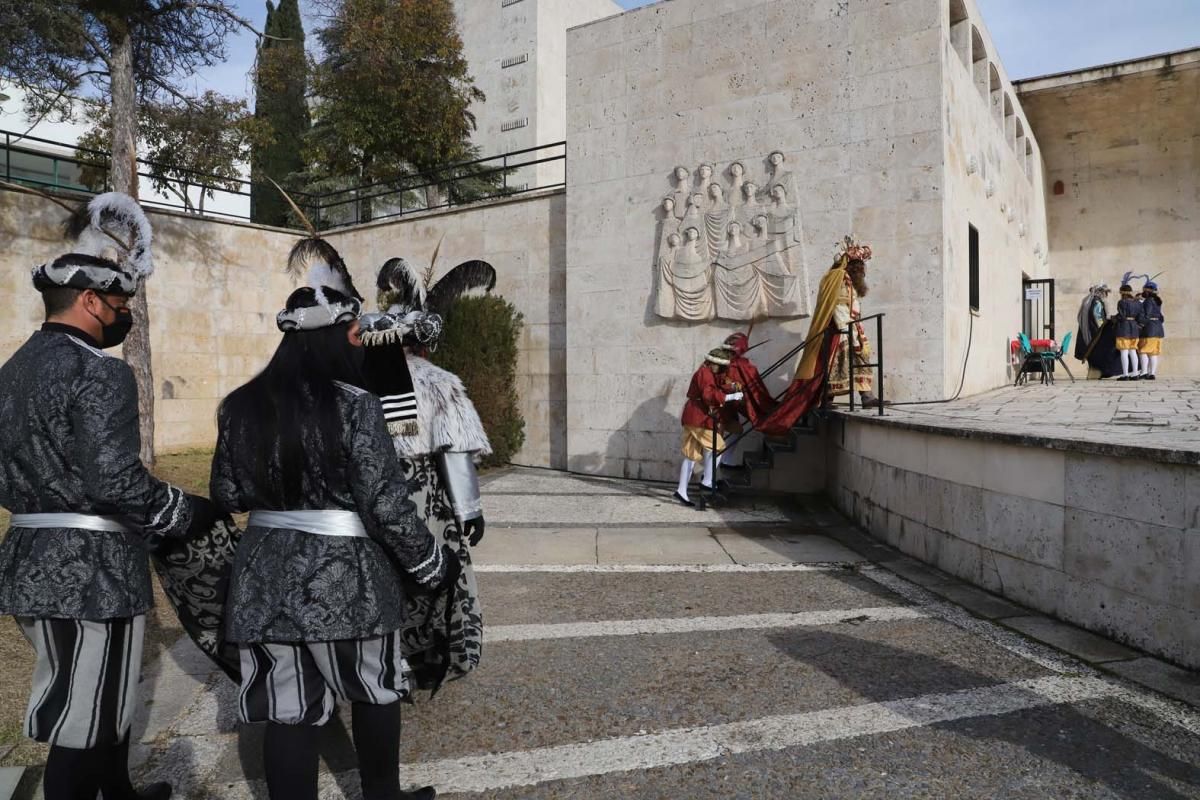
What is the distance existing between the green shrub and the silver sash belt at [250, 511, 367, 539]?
400 inches

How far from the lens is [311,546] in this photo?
2.32 m

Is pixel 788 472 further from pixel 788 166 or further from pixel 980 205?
pixel 980 205

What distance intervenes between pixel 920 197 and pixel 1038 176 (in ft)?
35.2

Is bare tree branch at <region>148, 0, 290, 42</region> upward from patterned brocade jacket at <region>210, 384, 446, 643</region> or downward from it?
upward

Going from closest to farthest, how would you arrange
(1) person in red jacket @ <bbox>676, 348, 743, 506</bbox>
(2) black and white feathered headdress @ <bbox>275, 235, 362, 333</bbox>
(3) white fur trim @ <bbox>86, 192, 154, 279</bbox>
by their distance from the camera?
(2) black and white feathered headdress @ <bbox>275, 235, 362, 333</bbox> < (3) white fur trim @ <bbox>86, 192, 154, 279</bbox> < (1) person in red jacket @ <bbox>676, 348, 743, 506</bbox>

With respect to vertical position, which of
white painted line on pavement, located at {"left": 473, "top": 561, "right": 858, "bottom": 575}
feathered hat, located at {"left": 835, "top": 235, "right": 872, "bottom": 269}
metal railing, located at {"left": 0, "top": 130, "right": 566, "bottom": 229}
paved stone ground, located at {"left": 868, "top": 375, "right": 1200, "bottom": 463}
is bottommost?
white painted line on pavement, located at {"left": 473, "top": 561, "right": 858, "bottom": 575}

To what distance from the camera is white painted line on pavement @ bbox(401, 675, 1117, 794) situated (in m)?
3.05

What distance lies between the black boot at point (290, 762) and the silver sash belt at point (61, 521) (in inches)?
31.1

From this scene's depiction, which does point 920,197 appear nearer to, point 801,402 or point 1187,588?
point 801,402

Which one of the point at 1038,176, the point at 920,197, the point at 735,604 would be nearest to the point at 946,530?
the point at 735,604

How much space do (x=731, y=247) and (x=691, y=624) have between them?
6.67 metres

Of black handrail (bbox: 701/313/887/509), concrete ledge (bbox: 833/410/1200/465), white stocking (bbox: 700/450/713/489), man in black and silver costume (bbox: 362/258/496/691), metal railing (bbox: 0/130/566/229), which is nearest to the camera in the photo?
man in black and silver costume (bbox: 362/258/496/691)

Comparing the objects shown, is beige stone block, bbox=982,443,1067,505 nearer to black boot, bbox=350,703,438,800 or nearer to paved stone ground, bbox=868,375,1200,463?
paved stone ground, bbox=868,375,1200,463

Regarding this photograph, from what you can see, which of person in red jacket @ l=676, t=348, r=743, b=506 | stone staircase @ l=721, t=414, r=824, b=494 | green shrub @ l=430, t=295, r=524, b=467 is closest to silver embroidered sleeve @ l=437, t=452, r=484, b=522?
person in red jacket @ l=676, t=348, r=743, b=506
